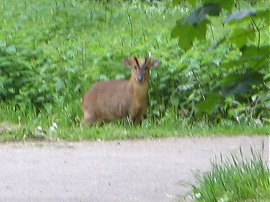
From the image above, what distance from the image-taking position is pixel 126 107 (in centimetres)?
1069

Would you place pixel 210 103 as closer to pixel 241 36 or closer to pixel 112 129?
pixel 241 36

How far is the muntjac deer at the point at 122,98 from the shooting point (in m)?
10.5

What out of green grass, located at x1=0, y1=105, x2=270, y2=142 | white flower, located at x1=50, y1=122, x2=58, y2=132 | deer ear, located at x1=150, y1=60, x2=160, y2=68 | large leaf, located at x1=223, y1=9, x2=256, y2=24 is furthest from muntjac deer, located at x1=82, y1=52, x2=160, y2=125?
large leaf, located at x1=223, y1=9, x2=256, y2=24

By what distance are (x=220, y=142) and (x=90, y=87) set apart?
3174mm

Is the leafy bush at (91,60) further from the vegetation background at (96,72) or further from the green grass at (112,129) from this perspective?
the green grass at (112,129)

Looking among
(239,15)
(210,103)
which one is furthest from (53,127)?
(239,15)

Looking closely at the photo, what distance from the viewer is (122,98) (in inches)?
421

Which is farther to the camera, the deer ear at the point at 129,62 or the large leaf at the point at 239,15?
the deer ear at the point at 129,62

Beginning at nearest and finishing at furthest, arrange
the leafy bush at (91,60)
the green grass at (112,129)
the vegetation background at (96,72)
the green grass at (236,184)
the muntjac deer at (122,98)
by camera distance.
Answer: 1. the green grass at (236,184)
2. the green grass at (112,129)
3. the vegetation background at (96,72)
4. the muntjac deer at (122,98)
5. the leafy bush at (91,60)

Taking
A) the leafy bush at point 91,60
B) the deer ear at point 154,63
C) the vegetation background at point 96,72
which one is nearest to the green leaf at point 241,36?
the vegetation background at point 96,72

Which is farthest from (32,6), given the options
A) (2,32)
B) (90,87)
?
(90,87)

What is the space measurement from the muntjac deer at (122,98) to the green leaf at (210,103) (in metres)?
7.34

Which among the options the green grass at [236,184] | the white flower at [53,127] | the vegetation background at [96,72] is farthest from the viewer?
the vegetation background at [96,72]

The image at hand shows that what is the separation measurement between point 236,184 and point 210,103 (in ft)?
7.89
